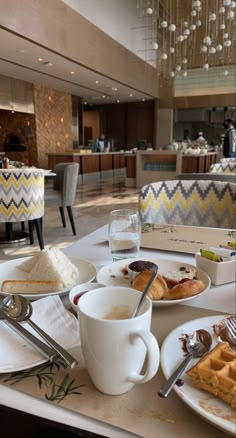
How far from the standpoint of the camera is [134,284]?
69 centimetres

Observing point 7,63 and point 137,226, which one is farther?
point 7,63

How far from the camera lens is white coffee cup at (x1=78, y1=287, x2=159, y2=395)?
415mm

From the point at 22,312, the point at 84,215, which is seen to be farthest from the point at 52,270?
the point at 84,215

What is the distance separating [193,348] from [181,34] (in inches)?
382

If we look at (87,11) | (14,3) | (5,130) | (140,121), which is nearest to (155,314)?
(14,3)

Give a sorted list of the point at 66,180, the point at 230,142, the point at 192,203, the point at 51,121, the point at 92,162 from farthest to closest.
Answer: the point at 51,121 < the point at 92,162 < the point at 230,142 < the point at 66,180 < the point at 192,203

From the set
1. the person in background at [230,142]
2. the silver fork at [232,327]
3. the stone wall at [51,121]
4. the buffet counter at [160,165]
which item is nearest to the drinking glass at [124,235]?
the silver fork at [232,327]

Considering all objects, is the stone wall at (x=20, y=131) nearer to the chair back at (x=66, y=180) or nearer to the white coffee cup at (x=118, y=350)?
the chair back at (x=66, y=180)

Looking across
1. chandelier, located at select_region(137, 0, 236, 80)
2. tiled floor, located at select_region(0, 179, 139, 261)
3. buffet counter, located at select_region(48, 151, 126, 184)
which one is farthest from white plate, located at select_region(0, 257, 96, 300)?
chandelier, located at select_region(137, 0, 236, 80)

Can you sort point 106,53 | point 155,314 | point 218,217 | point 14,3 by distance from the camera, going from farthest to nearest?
point 106,53 < point 14,3 < point 218,217 < point 155,314

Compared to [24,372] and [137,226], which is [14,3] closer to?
[137,226]

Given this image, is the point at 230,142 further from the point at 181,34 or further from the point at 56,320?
the point at 56,320

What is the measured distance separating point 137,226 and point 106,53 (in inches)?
358

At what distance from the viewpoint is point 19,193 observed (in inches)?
122
